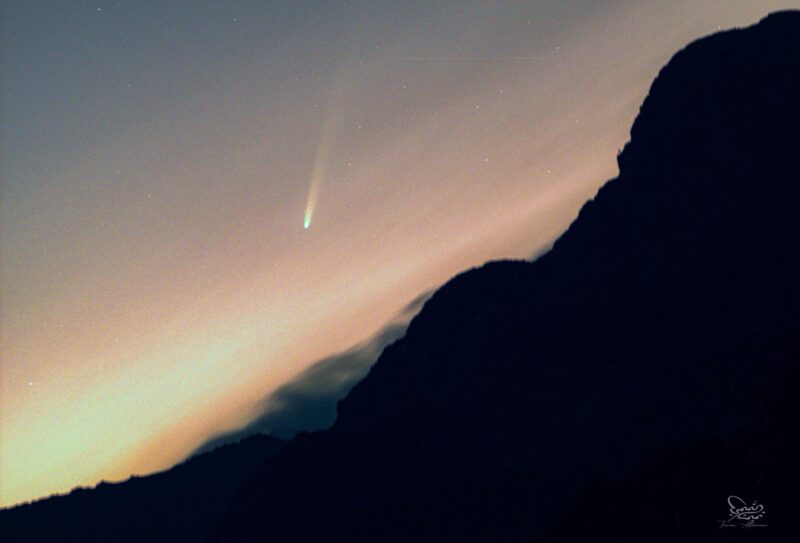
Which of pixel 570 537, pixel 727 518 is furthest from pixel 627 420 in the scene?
pixel 727 518

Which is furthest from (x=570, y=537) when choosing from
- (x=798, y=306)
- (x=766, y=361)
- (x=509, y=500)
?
(x=798, y=306)

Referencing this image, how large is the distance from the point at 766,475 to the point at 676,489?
14.2 meters

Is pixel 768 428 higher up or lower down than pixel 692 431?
higher up

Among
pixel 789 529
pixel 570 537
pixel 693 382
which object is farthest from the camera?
pixel 693 382

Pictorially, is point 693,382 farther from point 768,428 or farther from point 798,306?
point 768,428

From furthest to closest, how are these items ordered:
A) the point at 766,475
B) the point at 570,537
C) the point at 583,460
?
the point at 583,460 → the point at 570,537 → the point at 766,475

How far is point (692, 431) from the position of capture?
154 meters

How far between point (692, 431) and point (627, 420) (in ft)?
83.9

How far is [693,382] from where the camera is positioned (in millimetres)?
170250

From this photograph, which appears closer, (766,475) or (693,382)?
(766,475)

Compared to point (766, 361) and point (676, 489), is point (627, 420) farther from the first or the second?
point (676, 489)
